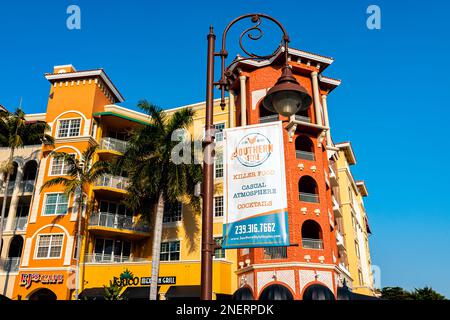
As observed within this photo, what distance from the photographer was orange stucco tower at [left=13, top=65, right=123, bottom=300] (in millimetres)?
33812

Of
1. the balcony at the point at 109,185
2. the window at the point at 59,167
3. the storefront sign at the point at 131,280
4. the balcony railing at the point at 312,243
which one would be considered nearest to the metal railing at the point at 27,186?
the window at the point at 59,167

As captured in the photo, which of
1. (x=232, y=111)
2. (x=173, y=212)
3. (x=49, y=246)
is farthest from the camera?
(x=173, y=212)

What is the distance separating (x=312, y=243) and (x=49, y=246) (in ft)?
70.6

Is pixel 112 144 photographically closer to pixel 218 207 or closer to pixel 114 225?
pixel 114 225

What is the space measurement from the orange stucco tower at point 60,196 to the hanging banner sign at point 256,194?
1102 inches

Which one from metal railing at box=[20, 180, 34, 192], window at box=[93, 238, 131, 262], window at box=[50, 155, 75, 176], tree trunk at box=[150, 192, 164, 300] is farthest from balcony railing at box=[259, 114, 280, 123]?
metal railing at box=[20, 180, 34, 192]

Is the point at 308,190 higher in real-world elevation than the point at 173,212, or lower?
higher

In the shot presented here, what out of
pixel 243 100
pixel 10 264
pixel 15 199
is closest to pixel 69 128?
pixel 15 199

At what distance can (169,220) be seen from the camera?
1553 inches

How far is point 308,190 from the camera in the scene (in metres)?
36.5

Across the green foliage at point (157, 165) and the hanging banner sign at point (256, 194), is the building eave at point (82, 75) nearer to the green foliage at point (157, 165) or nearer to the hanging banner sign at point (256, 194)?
the green foliage at point (157, 165)

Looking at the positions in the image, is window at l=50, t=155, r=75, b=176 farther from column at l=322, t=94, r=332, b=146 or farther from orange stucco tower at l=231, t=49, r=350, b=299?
column at l=322, t=94, r=332, b=146
